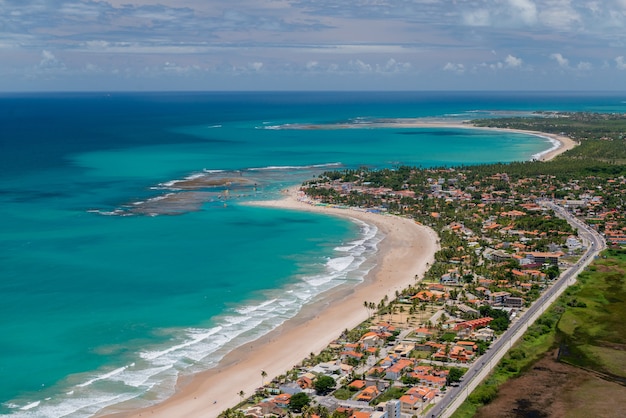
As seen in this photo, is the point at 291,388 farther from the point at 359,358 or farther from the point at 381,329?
the point at 381,329

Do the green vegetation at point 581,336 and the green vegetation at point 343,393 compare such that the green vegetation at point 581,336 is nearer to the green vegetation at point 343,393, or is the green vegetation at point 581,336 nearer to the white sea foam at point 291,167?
the green vegetation at point 343,393

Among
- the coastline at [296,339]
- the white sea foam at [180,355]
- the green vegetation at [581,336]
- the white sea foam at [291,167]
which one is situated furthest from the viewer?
the white sea foam at [291,167]

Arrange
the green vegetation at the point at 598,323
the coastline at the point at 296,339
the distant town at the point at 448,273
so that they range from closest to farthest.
Answer: 1. the coastline at the point at 296,339
2. the distant town at the point at 448,273
3. the green vegetation at the point at 598,323

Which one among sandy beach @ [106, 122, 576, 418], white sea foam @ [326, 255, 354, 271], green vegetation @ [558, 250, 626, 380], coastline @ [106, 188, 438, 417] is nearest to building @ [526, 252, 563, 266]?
green vegetation @ [558, 250, 626, 380]

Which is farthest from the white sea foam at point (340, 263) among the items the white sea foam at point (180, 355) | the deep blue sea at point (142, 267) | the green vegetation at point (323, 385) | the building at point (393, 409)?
the building at point (393, 409)

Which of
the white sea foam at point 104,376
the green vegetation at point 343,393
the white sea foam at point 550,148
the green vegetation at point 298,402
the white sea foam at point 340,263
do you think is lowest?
the white sea foam at point 104,376

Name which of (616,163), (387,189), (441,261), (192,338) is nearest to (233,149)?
(387,189)

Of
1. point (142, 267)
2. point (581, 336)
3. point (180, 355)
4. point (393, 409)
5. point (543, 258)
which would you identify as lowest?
point (180, 355)

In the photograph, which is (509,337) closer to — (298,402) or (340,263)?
(298,402)

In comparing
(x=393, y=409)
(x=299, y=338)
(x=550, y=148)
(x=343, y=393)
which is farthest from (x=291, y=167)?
(x=393, y=409)
